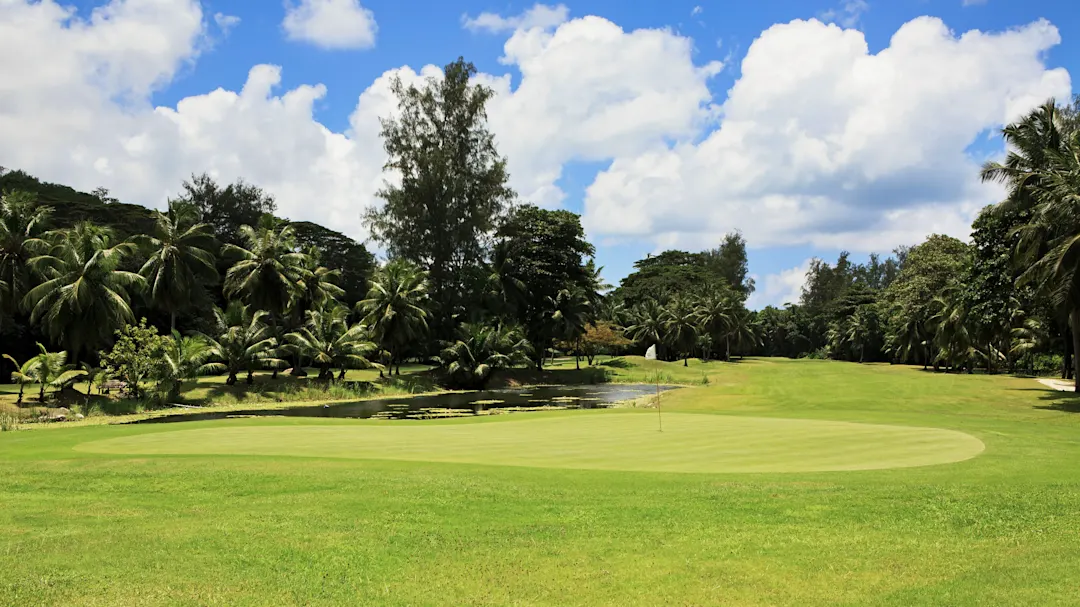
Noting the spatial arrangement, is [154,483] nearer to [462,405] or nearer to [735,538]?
[735,538]

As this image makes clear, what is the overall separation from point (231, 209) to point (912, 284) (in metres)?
74.0

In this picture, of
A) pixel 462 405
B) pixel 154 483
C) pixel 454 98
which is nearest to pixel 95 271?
pixel 462 405

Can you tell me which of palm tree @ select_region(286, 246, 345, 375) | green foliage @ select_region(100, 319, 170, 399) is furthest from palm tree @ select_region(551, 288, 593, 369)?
green foliage @ select_region(100, 319, 170, 399)

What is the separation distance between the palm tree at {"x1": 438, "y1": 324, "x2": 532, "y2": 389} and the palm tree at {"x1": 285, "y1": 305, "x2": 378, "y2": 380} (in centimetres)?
690

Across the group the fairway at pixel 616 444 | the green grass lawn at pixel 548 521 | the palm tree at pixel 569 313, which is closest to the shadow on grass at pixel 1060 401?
the green grass lawn at pixel 548 521

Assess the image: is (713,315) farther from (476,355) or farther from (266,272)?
(266,272)

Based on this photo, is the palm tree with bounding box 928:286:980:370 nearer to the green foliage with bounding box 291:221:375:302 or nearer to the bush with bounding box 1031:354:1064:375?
the bush with bounding box 1031:354:1064:375

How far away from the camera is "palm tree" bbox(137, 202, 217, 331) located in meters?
46.8

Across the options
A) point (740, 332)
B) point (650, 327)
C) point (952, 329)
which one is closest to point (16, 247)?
point (952, 329)

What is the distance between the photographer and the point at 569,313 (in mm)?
67562

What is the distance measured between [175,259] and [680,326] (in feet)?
207

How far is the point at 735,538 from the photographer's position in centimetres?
830

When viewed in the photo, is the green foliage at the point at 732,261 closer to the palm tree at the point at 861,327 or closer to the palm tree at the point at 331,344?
the palm tree at the point at 861,327

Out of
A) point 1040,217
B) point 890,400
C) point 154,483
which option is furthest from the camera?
point 890,400
